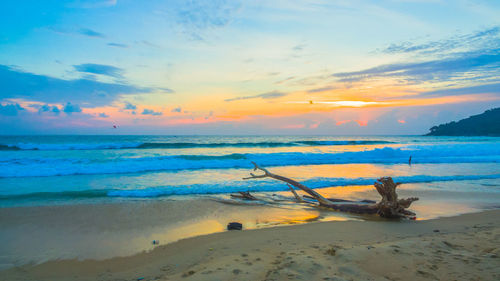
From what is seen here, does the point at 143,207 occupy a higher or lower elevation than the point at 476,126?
lower

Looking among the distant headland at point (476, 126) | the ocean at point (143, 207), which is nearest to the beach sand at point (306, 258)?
the ocean at point (143, 207)

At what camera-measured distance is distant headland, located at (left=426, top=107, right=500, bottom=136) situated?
7694 cm

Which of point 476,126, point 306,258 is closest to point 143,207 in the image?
point 306,258

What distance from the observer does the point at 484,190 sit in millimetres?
9945

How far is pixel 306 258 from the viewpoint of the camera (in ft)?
12.0

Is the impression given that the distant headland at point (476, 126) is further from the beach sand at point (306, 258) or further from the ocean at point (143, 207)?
the beach sand at point (306, 258)

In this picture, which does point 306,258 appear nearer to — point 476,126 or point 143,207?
point 143,207

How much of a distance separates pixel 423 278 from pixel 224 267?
241 cm

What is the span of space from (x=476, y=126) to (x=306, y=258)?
347 feet

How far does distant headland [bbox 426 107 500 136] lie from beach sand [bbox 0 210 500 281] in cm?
9629

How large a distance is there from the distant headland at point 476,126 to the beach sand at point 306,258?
316 feet

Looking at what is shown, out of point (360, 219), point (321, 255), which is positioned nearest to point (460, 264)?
point (321, 255)

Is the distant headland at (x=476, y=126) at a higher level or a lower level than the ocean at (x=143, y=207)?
higher

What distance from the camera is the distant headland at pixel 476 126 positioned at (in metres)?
76.9
